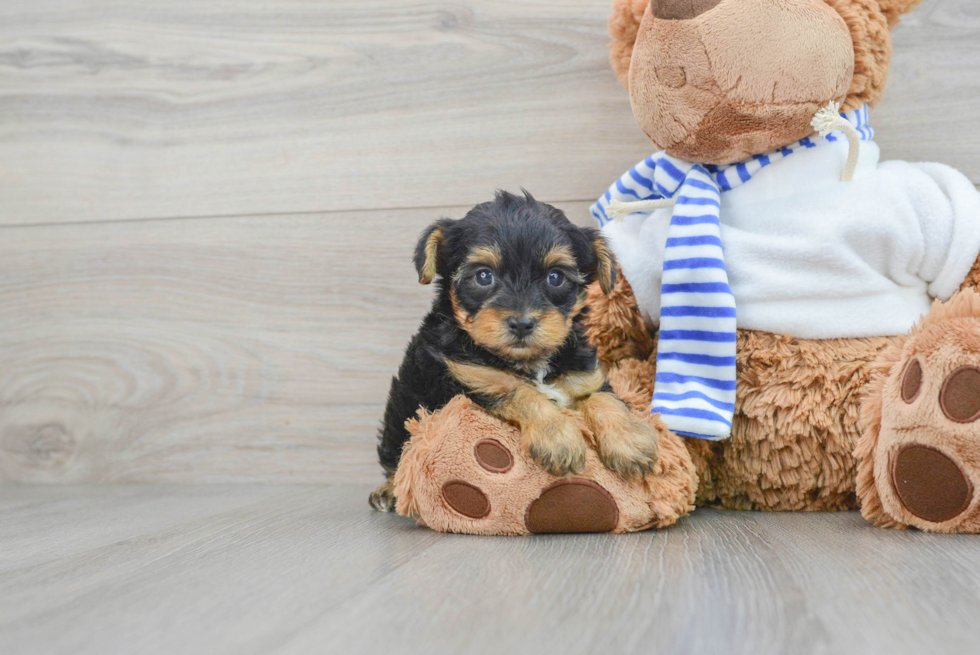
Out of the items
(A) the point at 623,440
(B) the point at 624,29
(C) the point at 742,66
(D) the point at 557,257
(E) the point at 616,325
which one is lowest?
(A) the point at 623,440

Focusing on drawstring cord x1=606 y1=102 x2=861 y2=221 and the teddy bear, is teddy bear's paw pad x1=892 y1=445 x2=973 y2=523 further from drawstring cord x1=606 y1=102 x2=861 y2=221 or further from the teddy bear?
drawstring cord x1=606 y1=102 x2=861 y2=221

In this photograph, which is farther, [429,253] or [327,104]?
[327,104]

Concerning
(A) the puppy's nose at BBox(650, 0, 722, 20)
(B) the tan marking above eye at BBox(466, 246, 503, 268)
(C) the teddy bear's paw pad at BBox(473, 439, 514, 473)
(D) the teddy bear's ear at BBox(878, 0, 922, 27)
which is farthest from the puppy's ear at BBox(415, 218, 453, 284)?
(D) the teddy bear's ear at BBox(878, 0, 922, 27)

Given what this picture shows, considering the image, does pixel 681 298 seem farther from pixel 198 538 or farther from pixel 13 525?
pixel 13 525

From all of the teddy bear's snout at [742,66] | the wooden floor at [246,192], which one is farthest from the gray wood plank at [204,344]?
the teddy bear's snout at [742,66]

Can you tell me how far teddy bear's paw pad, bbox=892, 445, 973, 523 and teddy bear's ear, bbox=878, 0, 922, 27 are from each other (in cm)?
100

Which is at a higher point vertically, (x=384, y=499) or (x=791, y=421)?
(x=791, y=421)

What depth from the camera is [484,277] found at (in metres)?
1.63

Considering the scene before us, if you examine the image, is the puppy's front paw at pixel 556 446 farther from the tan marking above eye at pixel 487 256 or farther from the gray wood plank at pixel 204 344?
the gray wood plank at pixel 204 344

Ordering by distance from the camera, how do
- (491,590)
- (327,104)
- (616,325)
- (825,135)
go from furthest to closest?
(327,104), (616,325), (825,135), (491,590)

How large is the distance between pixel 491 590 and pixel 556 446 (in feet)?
1.30

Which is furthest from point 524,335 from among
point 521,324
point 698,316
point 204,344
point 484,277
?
point 204,344

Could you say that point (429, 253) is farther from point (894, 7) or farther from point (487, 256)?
point (894, 7)

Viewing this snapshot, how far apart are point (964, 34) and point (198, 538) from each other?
2333 mm
